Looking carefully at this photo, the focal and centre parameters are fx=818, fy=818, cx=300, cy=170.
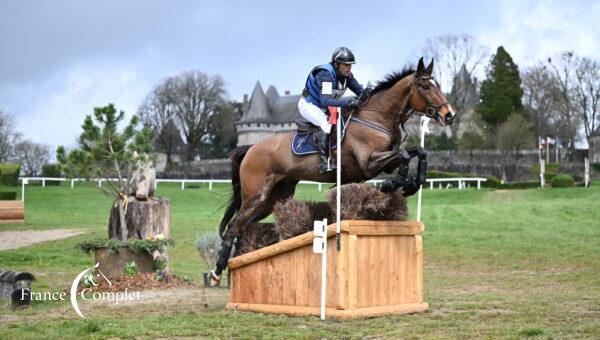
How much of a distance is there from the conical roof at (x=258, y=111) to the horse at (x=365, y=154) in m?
103

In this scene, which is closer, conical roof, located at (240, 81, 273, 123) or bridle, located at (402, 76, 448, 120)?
bridle, located at (402, 76, 448, 120)

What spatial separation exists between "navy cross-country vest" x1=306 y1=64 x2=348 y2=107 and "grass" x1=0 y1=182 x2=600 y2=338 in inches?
103

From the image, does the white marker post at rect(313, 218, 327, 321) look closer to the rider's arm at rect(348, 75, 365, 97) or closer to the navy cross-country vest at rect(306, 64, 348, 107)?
the navy cross-country vest at rect(306, 64, 348, 107)

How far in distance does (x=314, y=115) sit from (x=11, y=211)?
21.8 m

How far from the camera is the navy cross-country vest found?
963 cm

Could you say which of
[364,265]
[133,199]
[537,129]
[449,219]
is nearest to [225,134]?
[537,129]

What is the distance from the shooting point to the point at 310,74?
9852 millimetres

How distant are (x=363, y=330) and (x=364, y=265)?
47.6 inches

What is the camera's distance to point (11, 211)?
28750mm

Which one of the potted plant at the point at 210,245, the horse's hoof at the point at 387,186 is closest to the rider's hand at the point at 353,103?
the horse's hoof at the point at 387,186

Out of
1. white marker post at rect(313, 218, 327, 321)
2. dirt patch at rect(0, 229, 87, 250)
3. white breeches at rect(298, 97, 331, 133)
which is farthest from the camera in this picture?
dirt patch at rect(0, 229, 87, 250)

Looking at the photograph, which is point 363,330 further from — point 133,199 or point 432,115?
point 133,199

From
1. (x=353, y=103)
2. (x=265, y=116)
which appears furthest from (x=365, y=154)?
(x=265, y=116)

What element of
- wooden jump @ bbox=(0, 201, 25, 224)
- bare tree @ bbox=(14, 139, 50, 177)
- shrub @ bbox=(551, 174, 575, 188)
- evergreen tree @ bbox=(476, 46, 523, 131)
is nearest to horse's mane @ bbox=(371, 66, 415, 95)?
wooden jump @ bbox=(0, 201, 25, 224)
